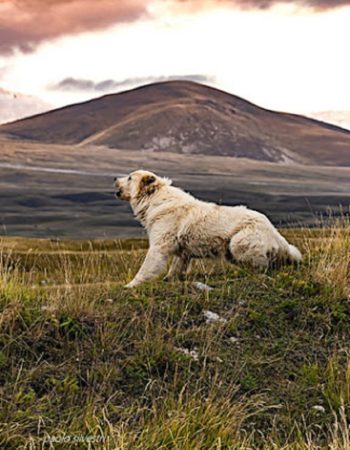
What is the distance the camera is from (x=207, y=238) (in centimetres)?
1184

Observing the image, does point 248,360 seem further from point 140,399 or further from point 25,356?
point 25,356

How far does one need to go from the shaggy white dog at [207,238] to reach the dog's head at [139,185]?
62 cm

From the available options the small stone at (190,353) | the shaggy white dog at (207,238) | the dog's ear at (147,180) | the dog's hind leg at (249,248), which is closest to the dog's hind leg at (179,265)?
the shaggy white dog at (207,238)

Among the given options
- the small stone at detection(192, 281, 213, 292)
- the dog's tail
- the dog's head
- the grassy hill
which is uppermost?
the dog's head

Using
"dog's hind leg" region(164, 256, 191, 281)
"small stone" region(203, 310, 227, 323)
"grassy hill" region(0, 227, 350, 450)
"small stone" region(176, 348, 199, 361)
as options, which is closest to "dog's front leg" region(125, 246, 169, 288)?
"dog's hind leg" region(164, 256, 191, 281)

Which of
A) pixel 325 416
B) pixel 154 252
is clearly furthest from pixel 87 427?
pixel 154 252

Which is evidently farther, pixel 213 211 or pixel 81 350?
pixel 213 211

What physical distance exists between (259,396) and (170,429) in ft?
5.25

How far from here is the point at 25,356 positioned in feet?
24.7

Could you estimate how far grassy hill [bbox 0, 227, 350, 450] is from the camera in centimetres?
629

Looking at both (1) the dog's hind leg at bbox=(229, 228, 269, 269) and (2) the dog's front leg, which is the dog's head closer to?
(2) the dog's front leg

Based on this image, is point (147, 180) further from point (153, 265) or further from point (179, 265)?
point (153, 265)

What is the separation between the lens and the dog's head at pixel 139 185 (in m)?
13.2

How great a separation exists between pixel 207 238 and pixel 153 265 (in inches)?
39.8
